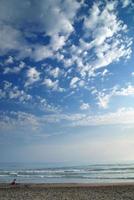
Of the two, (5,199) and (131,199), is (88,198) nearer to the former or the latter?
(131,199)

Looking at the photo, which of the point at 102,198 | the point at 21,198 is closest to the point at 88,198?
the point at 102,198

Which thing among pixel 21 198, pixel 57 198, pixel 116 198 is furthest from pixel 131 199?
pixel 21 198

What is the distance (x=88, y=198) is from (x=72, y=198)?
118cm

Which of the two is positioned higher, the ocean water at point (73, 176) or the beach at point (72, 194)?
the ocean water at point (73, 176)

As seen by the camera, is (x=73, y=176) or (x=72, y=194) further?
(x=73, y=176)

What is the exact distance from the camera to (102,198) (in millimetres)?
21984

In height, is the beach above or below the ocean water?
below

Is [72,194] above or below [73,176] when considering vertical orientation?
below

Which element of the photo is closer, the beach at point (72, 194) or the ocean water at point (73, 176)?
the beach at point (72, 194)

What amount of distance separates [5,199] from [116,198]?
8120mm

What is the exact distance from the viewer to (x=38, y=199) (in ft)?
71.3

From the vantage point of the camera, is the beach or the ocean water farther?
the ocean water

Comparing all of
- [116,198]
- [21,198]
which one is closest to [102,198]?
[116,198]

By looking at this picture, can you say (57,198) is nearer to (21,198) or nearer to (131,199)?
(21,198)
